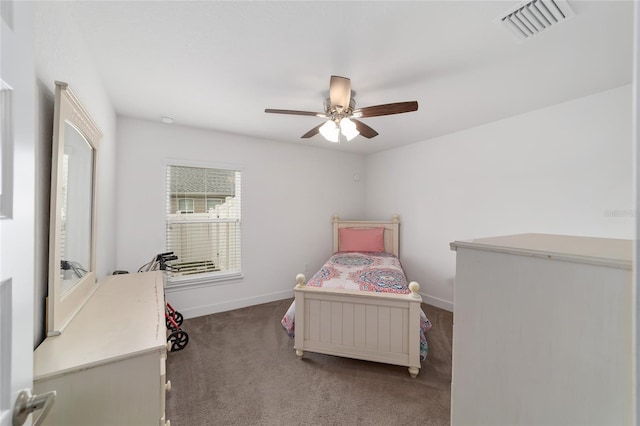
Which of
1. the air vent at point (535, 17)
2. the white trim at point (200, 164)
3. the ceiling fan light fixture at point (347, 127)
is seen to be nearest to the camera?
the air vent at point (535, 17)

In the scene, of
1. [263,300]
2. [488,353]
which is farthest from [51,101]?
[263,300]

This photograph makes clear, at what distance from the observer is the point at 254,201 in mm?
3344

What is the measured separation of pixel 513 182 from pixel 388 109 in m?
1.84

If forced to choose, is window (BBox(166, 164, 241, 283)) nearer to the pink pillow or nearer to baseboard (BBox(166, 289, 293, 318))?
baseboard (BBox(166, 289, 293, 318))

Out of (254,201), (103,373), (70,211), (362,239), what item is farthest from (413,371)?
(254,201)

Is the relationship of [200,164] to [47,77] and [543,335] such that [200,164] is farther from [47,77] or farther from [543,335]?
[543,335]

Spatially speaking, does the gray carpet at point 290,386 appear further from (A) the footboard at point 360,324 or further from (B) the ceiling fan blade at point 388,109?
(B) the ceiling fan blade at point 388,109

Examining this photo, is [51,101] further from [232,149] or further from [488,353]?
[232,149]

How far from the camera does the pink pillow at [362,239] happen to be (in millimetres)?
3715

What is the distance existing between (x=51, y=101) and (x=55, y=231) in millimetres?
575

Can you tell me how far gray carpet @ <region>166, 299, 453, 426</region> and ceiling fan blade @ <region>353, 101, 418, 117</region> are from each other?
6.67 feet

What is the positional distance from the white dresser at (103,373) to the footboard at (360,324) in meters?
1.26

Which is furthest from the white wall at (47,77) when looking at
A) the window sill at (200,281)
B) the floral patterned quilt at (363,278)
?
the window sill at (200,281)

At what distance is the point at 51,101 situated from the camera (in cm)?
107
